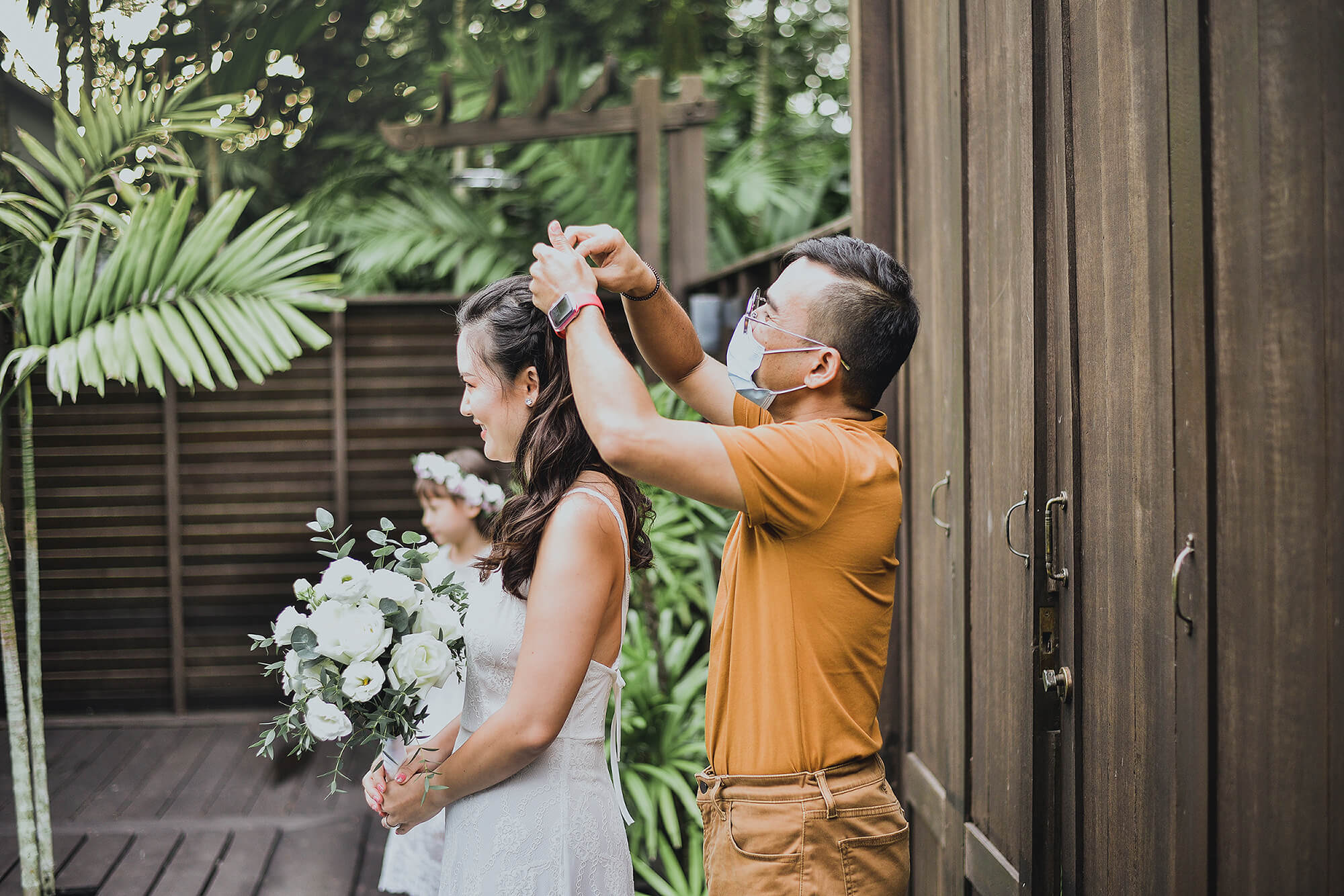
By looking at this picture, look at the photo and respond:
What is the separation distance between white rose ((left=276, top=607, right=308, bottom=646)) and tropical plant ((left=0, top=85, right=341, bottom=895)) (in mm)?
1463

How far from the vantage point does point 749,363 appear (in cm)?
174

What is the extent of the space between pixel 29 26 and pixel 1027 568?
3525mm

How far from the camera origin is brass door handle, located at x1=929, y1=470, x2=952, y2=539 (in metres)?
2.69

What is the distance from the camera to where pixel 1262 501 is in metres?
1.30

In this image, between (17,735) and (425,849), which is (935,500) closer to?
(425,849)

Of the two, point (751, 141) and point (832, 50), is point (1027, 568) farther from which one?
point (832, 50)

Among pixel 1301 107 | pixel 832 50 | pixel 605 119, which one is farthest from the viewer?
pixel 832 50

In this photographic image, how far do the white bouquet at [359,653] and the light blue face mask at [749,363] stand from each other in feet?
2.00

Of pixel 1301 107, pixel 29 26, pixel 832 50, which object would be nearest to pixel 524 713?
pixel 1301 107

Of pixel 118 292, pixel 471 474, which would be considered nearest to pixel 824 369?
pixel 118 292

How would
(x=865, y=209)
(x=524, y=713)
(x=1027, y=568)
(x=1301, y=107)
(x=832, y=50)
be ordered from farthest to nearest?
(x=832, y=50), (x=865, y=209), (x=1027, y=568), (x=524, y=713), (x=1301, y=107)

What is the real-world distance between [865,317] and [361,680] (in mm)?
1007

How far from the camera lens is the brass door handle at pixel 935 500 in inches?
106

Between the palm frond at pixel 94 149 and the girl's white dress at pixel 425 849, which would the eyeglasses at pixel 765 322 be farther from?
the palm frond at pixel 94 149
